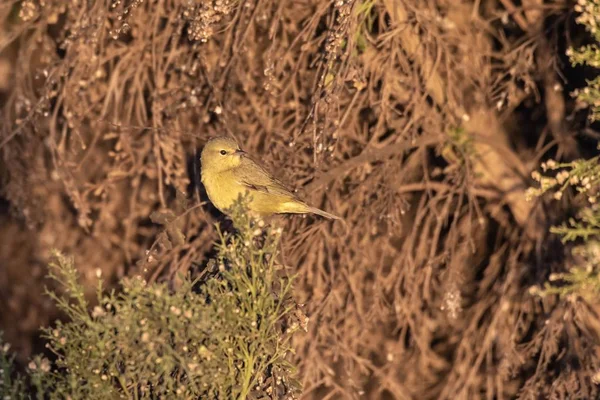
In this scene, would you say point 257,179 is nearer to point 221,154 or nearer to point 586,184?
point 221,154

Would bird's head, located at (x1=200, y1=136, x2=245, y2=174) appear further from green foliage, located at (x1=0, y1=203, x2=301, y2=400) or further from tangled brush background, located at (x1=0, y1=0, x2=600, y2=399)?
green foliage, located at (x1=0, y1=203, x2=301, y2=400)

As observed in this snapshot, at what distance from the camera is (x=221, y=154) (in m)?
5.13

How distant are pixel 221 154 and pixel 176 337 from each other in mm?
1757

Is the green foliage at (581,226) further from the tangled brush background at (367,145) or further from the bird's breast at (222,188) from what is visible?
the bird's breast at (222,188)

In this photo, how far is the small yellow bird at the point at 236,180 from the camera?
16.8 feet

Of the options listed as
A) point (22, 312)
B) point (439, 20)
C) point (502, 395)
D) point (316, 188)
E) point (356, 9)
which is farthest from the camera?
point (22, 312)

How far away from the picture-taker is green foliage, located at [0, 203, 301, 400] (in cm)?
351

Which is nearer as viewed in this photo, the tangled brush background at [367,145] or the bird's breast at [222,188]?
the bird's breast at [222,188]

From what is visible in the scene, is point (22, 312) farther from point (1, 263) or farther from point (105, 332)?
point (105, 332)

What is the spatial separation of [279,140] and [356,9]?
92 cm

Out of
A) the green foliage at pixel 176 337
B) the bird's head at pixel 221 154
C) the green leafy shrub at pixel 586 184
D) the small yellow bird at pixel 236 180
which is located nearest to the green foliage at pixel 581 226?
the green leafy shrub at pixel 586 184

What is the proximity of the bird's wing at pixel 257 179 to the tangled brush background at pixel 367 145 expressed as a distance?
140 millimetres

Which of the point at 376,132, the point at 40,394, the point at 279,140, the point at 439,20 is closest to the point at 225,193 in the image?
the point at 279,140

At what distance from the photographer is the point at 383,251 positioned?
18.5ft
